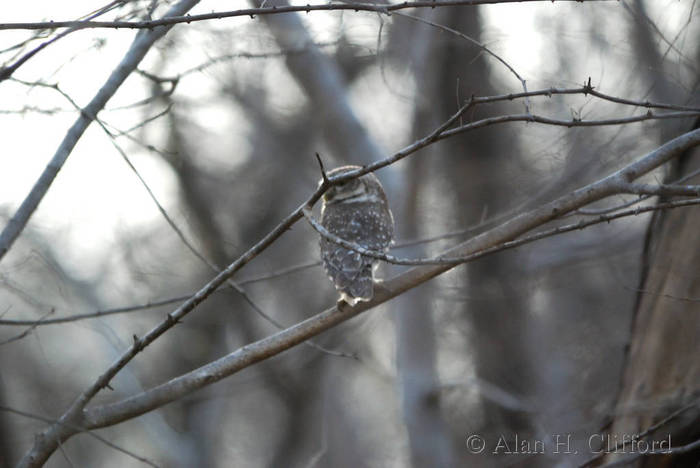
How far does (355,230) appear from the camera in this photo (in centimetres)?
542

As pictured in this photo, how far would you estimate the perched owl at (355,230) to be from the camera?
462 centimetres

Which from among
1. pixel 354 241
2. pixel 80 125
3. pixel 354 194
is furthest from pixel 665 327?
pixel 80 125

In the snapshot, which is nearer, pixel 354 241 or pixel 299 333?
pixel 299 333

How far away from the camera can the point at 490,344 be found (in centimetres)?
1003

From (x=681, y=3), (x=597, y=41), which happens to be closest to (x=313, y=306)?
(x=597, y=41)

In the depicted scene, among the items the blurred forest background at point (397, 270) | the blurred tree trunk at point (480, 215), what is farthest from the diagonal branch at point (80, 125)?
the blurred tree trunk at point (480, 215)

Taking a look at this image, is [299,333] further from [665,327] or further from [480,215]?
[480,215]

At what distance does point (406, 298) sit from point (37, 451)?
4728 mm

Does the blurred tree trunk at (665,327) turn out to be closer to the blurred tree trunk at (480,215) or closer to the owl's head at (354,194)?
the owl's head at (354,194)

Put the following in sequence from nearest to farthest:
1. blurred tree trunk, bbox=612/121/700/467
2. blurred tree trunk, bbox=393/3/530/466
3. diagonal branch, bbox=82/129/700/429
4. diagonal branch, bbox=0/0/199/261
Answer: diagonal branch, bbox=82/129/700/429 → diagonal branch, bbox=0/0/199/261 → blurred tree trunk, bbox=612/121/700/467 → blurred tree trunk, bbox=393/3/530/466

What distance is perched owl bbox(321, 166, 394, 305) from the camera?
4617 millimetres

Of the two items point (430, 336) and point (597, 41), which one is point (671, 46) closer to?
point (597, 41)

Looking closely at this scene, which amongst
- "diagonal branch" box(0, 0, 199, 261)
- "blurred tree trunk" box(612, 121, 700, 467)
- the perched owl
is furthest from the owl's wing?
"blurred tree trunk" box(612, 121, 700, 467)

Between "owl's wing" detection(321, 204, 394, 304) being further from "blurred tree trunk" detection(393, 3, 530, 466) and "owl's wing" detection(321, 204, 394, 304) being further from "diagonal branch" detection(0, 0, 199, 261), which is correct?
"diagonal branch" detection(0, 0, 199, 261)
